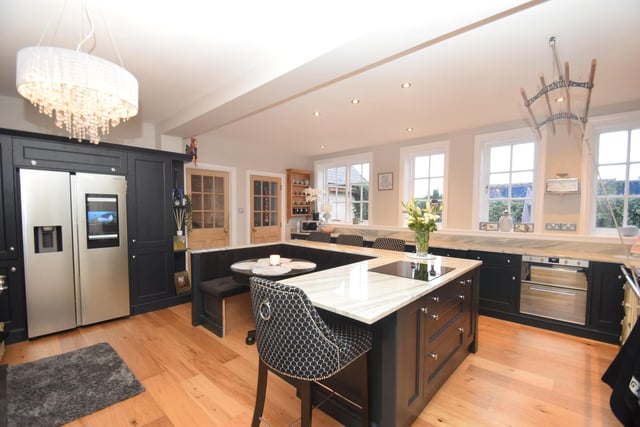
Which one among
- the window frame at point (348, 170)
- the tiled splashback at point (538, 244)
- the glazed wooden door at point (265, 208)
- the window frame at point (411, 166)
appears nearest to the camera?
the tiled splashback at point (538, 244)

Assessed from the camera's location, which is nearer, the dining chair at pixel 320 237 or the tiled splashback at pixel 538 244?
the tiled splashback at pixel 538 244

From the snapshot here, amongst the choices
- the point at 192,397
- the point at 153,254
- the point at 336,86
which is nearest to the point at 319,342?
the point at 192,397

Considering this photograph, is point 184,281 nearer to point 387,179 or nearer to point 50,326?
point 50,326

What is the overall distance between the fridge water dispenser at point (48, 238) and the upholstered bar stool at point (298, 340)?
2863mm

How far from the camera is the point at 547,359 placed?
254 cm

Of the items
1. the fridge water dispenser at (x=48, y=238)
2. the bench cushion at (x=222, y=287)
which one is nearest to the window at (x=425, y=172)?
the bench cushion at (x=222, y=287)

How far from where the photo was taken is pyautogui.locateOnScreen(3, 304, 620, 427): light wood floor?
182 centimetres

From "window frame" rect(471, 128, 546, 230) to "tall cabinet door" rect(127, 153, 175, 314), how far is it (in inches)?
173

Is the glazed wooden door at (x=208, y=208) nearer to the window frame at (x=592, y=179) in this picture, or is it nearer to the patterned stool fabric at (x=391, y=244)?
the patterned stool fabric at (x=391, y=244)

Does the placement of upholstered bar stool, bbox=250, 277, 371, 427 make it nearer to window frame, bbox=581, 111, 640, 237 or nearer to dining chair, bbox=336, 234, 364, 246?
dining chair, bbox=336, 234, 364, 246

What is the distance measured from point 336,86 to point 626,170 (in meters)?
3.54

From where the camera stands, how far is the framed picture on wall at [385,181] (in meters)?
5.16

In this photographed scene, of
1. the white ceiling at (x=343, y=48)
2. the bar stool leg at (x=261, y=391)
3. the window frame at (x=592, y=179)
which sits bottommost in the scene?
the bar stool leg at (x=261, y=391)

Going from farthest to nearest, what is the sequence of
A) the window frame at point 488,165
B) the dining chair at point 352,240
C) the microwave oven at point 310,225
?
1. the microwave oven at point 310,225
2. the dining chair at point 352,240
3. the window frame at point 488,165
